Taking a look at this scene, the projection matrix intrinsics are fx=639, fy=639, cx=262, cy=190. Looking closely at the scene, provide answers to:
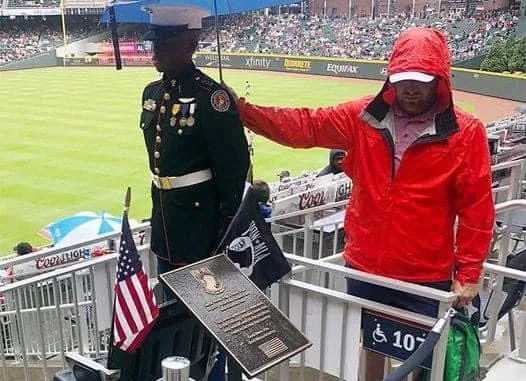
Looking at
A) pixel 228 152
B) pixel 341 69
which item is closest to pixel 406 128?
pixel 228 152

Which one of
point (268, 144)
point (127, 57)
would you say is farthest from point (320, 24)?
point (268, 144)

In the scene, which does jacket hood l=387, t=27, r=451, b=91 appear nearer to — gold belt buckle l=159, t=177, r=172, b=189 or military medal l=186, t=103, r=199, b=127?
military medal l=186, t=103, r=199, b=127

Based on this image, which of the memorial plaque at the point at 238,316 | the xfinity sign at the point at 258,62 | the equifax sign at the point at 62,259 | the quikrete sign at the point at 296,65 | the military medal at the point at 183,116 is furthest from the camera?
the xfinity sign at the point at 258,62

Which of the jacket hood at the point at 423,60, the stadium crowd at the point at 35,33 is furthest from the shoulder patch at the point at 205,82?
the stadium crowd at the point at 35,33

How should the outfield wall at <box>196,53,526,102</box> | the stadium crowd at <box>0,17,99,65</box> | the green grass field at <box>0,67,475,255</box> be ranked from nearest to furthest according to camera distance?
the green grass field at <box>0,67,475,255</box>, the outfield wall at <box>196,53,526,102</box>, the stadium crowd at <box>0,17,99,65</box>

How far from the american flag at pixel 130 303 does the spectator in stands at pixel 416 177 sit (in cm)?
94

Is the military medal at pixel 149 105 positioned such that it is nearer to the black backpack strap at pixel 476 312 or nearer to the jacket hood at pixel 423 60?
the jacket hood at pixel 423 60

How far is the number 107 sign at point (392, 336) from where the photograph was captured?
2160mm

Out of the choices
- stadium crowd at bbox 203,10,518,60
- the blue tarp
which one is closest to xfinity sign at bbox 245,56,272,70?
stadium crowd at bbox 203,10,518,60

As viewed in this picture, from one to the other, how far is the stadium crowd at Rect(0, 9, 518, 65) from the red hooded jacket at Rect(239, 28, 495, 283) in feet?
87.6

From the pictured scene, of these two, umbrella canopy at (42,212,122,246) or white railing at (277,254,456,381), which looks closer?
white railing at (277,254,456,381)

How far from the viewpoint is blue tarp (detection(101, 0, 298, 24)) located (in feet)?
8.11

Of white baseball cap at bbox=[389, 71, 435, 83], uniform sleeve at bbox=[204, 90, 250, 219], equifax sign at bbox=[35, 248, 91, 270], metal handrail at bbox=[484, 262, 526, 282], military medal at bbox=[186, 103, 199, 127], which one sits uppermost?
white baseball cap at bbox=[389, 71, 435, 83]

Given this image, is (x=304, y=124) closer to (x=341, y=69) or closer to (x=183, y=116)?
(x=183, y=116)
